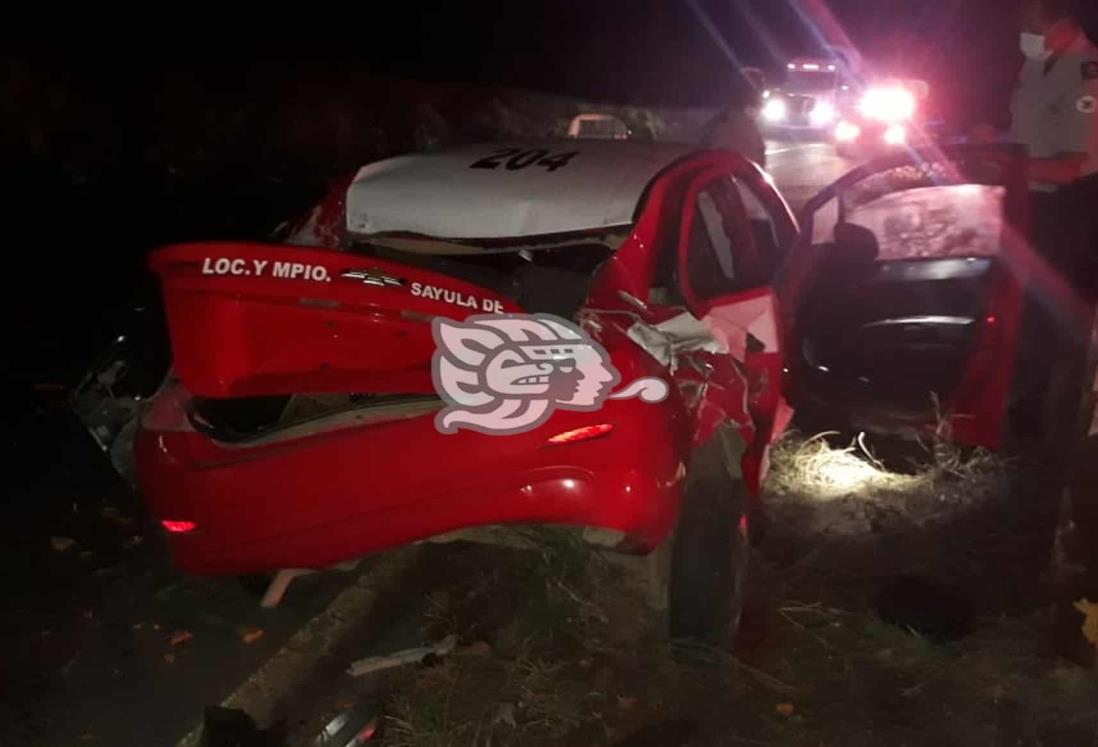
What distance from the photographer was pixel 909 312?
6.18 m

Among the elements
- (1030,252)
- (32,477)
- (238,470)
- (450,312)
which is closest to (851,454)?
(1030,252)

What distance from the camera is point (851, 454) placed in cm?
533

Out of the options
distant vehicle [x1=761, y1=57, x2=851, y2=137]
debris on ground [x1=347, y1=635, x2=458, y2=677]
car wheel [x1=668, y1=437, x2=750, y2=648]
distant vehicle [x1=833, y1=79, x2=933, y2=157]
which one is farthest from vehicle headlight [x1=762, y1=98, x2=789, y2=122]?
debris on ground [x1=347, y1=635, x2=458, y2=677]

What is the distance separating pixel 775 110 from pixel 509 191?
1503 cm

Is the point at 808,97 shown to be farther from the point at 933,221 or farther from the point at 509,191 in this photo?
the point at 509,191

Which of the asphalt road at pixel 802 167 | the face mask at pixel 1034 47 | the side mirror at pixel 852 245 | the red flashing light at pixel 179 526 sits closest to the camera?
the red flashing light at pixel 179 526

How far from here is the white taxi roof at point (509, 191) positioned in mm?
3770

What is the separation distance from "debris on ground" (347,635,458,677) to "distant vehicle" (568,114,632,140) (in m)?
3.49

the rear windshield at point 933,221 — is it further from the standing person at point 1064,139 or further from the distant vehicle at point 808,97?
the distant vehicle at point 808,97

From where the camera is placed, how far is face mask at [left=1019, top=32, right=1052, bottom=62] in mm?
4824

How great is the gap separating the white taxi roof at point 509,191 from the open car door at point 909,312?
1082 mm

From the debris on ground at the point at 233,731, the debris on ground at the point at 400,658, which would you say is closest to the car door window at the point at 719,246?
the debris on ground at the point at 400,658

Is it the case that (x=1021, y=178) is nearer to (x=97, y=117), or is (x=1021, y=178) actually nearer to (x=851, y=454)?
(x=851, y=454)

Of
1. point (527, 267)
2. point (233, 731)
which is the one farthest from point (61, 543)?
point (527, 267)
